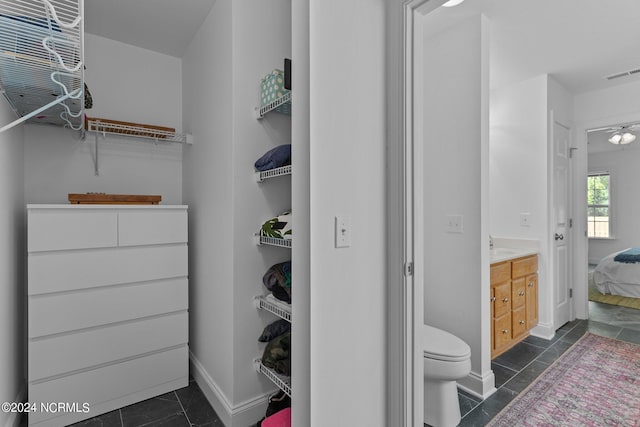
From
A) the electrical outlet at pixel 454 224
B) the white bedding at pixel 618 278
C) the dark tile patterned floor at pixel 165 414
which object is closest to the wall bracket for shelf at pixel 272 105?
the electrical outlet at pixel 454 224

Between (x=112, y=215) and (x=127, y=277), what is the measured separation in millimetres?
396

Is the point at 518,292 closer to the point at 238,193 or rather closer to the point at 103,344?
the point at 238,193

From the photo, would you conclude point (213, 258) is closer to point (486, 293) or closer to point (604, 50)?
point (486, 293)

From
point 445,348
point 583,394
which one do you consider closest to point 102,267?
point 445,348

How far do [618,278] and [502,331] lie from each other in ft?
11.2

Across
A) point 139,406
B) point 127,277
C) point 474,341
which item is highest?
point 127,277

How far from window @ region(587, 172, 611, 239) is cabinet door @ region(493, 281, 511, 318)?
19.3 ft

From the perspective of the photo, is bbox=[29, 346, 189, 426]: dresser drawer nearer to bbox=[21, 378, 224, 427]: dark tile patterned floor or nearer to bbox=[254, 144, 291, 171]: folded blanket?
bbox=[21, 378, 224, 427]: dark tile patterned floor

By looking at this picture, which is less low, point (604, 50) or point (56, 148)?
point (604, 50)

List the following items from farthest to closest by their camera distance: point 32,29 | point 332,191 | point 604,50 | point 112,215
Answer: point 604,50
point 112,215
point 332,191
point 32,29

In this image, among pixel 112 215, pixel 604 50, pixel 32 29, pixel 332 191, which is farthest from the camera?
pixel 604 50

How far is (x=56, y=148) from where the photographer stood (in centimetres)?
226

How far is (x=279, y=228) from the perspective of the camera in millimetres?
1703

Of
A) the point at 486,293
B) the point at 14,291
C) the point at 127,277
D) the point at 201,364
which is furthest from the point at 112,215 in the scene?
the point at 486,293
